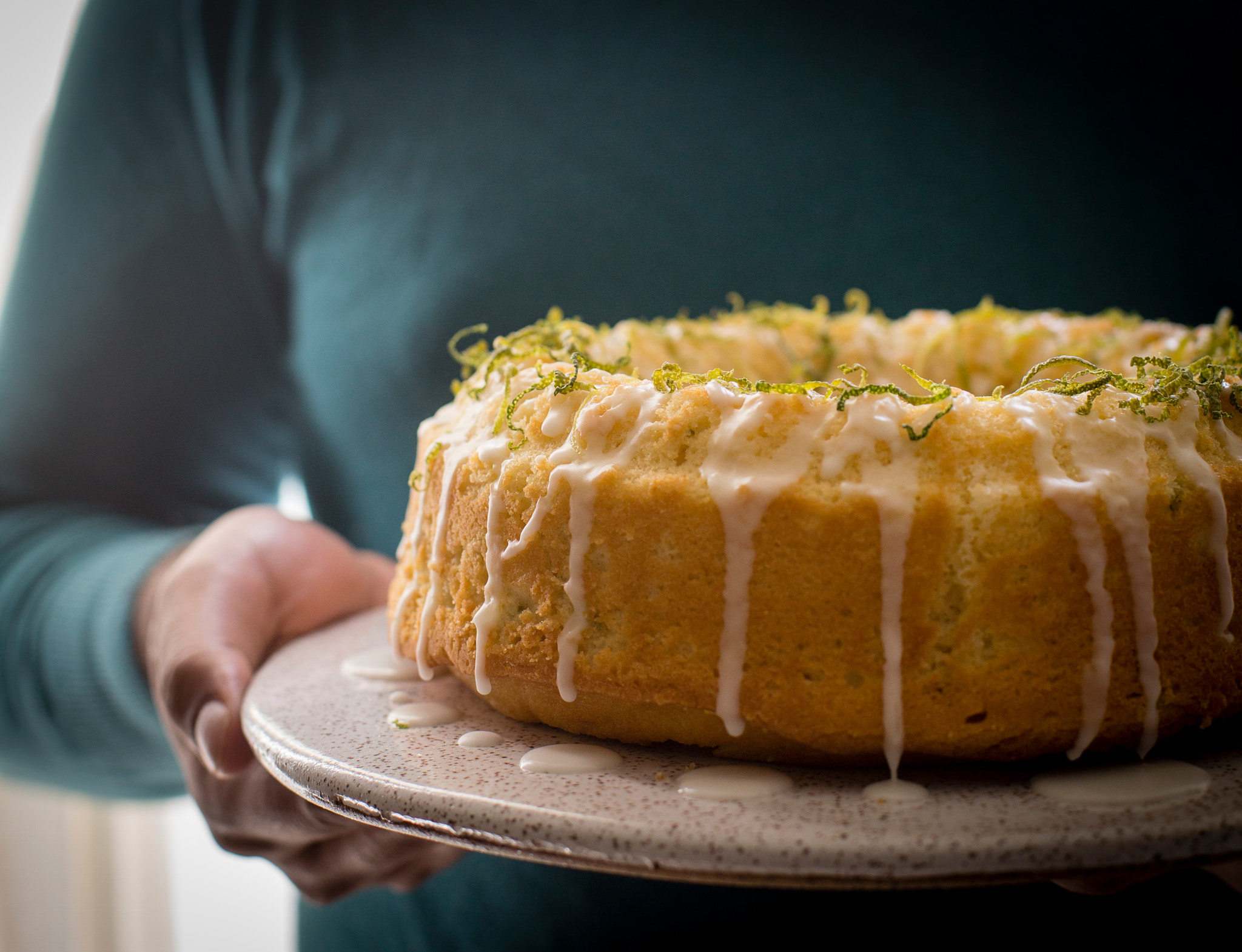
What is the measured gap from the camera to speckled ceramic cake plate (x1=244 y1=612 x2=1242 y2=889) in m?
0.64

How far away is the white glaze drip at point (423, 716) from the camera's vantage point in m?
0.97

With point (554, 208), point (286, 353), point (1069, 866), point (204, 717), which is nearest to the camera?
point (1069, 866)

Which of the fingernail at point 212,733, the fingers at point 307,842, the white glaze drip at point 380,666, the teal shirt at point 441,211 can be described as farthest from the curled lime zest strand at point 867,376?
the teal shirt at point 441,211

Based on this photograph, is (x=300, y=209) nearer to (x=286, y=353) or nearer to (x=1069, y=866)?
(x=286, y=353)

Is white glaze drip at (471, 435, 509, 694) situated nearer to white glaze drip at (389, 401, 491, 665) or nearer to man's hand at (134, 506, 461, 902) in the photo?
white glaze drip at (389, 401, 491, 665)

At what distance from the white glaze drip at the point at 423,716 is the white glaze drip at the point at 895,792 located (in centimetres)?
46

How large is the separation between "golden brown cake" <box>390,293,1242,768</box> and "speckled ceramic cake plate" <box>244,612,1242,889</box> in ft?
0.19

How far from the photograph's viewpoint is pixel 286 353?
2559 mm

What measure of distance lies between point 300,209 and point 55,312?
701 mm

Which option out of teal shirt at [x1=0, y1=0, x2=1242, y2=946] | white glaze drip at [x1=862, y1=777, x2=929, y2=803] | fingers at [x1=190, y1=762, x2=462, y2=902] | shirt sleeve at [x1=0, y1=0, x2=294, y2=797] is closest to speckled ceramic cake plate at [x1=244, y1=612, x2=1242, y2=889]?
white glaze drip at [x1=862, y1=777, x2=929, y2=803]

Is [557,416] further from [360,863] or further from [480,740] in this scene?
[360,863]

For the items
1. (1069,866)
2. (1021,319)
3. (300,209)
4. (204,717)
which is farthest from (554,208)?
(1069,866)

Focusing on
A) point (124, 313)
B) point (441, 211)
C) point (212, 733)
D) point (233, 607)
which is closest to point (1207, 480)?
point (212, 733)

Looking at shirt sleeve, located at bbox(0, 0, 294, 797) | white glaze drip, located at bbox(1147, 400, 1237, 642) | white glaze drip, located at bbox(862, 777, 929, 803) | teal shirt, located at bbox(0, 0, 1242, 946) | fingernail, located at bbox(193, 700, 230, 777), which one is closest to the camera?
white glaze drip, located at bbox(862, 777, 929, 803)
